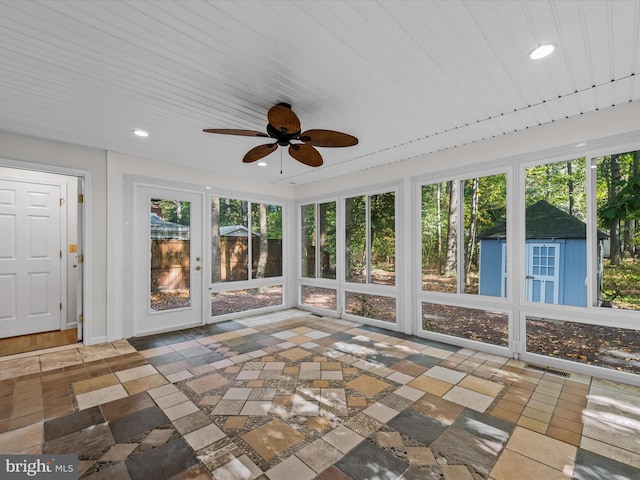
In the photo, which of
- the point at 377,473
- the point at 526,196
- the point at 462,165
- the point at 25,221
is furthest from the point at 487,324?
the point at 25,221

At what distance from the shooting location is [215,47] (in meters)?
1.97

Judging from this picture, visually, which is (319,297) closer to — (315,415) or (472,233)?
(472,233)

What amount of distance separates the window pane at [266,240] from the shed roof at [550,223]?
425 cm

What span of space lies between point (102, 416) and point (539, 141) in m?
4.92

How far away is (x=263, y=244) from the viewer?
234 inches

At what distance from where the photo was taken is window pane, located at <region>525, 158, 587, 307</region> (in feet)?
10.4

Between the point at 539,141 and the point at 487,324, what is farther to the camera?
the point at 487,324

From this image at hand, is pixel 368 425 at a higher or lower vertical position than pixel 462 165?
lower

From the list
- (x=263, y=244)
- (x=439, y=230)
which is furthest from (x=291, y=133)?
(x=263, y=244)

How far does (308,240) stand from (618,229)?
4.53m

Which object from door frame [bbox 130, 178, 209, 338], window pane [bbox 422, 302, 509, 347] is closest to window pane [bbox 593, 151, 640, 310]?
window pane [bbox 422, 302, 509, 347]

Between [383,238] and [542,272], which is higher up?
[383,238]

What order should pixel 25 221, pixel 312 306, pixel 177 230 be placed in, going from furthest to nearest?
pixel 312 306
pixel 177 230
pixel 25 221

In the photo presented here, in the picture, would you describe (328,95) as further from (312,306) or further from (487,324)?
(312,306)
